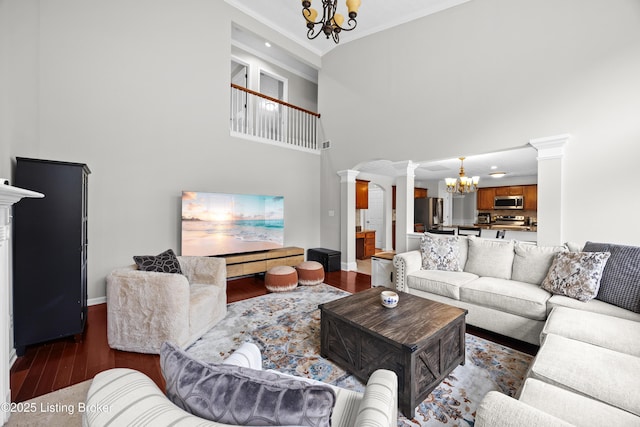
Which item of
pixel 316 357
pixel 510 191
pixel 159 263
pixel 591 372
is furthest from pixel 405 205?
pixel 510 191

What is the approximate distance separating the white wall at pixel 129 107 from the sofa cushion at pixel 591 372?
4.35m

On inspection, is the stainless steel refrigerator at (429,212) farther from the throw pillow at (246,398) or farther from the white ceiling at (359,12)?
the throw pillow at (246,398)

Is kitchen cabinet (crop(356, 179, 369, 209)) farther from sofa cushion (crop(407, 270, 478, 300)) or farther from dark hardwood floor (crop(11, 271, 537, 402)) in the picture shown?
dark hardwood floor (crop(11, 271, 537, 402))

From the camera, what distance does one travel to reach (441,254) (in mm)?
3422

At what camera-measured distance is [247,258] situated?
4.37 meters

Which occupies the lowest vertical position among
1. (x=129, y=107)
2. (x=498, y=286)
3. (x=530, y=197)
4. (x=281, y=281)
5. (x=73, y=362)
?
(x=73, y=362)

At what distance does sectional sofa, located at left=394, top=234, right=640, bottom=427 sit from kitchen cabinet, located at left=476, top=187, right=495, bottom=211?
5711mm

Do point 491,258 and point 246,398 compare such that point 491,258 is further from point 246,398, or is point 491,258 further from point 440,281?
point 246,398

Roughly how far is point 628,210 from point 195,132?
5.60 metres

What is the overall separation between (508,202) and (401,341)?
308 inches

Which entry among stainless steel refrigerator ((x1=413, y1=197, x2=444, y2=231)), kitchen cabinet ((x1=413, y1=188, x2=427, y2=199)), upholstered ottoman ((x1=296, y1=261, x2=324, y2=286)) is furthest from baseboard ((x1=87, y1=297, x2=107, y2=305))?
kitchen cabinet ((x1=413, y1=188, x2=427, y2=199))

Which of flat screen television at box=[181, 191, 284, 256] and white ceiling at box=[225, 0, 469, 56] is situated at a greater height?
white ceiling at box=[225, 0, 469, 56]

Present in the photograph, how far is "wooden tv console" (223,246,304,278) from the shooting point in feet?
13.8

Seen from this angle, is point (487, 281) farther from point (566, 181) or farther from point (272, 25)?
point (272, 25)
